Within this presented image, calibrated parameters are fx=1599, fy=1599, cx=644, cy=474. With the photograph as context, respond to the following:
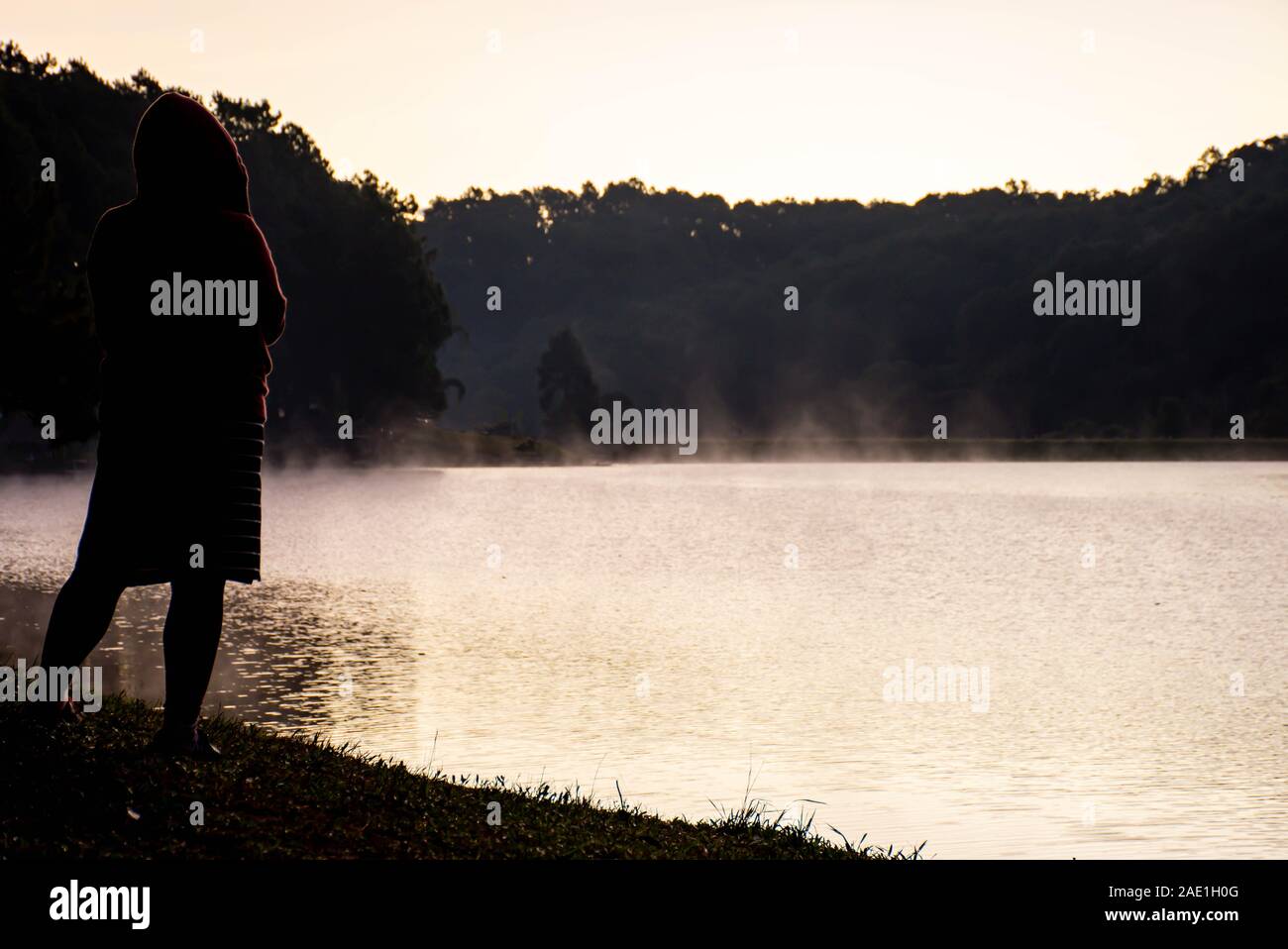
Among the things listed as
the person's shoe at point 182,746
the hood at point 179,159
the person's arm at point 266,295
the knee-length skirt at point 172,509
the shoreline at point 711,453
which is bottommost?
the person's shoe at point 182,746

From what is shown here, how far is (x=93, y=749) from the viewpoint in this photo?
820cm

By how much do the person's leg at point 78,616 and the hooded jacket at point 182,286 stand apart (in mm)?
831

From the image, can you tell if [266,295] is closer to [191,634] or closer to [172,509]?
[172,509]

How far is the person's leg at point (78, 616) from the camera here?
8.01 metres

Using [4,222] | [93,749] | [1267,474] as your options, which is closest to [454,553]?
[4,222]

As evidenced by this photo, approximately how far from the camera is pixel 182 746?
844cm

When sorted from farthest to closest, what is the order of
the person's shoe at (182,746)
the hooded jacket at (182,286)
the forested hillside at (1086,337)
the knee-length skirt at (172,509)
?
the forested hillside at (1086,337) < the person's shoe at (182,746) < the hooded jacket at (182,286) < the knee-length skirt at (172,509)

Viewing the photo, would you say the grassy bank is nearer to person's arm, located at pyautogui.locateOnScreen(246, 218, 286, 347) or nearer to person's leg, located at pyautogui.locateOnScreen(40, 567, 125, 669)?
person's leg, located at pyautogui.locateOnScreen(40, 567, 125, 669)

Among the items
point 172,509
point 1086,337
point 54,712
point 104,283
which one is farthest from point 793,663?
point 1086,337

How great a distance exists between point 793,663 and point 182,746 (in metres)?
11.6

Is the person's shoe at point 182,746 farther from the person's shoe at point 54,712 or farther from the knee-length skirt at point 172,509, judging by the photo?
the knee-length skirt at point 172,509

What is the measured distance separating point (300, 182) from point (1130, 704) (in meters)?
98.5

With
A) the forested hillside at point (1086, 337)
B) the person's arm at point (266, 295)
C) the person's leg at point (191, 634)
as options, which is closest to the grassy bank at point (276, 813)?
the person's leg at point (191, 634)
